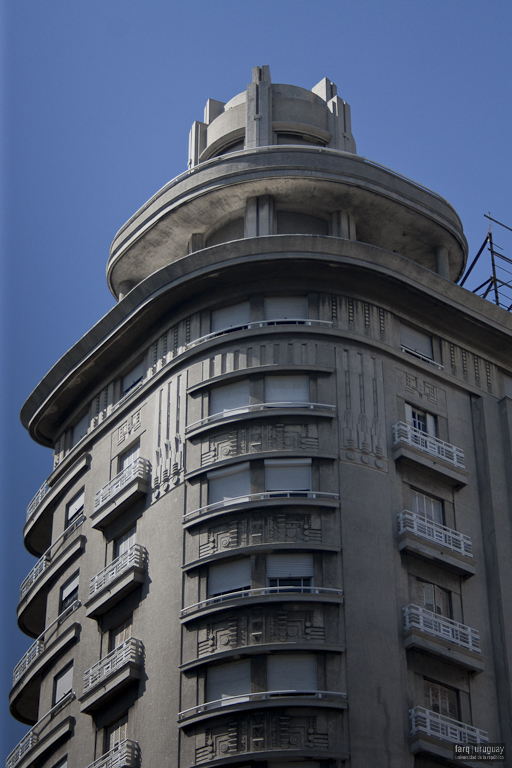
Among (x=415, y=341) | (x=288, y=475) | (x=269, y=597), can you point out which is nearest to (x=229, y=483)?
(x=288, y=475)

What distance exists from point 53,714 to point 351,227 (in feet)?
74.6

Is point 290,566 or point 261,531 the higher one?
point 261,531

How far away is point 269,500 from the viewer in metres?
45.7

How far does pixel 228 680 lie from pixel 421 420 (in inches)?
523

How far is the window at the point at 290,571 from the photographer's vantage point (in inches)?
1768

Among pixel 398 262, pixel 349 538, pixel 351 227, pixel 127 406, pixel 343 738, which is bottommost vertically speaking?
pixel 343 738

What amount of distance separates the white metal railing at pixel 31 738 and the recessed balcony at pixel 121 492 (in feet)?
21.9

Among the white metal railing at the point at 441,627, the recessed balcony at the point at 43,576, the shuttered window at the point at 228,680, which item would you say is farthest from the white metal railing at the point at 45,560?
the white metal railing at the point at 441,627

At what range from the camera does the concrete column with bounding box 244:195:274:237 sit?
54.5 metres

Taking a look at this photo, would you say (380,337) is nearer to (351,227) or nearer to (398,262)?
(398,262)

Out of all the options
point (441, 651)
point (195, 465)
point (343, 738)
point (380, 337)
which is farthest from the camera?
point (380, 337)

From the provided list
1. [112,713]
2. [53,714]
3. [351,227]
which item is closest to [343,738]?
[112,713]

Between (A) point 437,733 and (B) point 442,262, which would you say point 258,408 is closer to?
(A) point 437,733

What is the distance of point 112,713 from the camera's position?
47.1 m
